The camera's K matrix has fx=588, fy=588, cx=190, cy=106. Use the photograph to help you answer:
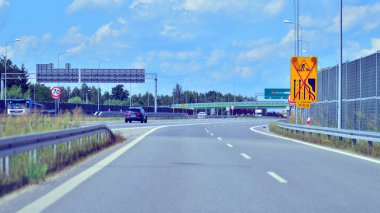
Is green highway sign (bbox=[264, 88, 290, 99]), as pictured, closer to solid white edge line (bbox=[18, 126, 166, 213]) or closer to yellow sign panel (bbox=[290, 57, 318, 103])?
yellow sign panel (bbox=[290, 57, 318, 103])

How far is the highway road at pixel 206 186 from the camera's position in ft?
29.7

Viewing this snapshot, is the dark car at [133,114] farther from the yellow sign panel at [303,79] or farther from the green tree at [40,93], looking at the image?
the green tree at [40,93]

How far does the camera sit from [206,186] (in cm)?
1135

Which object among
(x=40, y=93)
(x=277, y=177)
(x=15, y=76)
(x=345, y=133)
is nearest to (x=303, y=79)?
(x=345, y=133)

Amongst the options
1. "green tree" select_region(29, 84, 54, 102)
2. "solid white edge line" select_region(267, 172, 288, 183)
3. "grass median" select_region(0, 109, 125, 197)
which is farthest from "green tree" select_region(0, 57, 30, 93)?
"solid white edge line" select_region(267, 172, 288, 183)

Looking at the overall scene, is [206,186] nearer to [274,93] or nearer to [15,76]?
[274,93]

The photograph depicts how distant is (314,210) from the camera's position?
877cm

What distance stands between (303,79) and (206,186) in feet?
88.7

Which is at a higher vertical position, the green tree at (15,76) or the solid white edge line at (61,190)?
the green tree at (15,76)

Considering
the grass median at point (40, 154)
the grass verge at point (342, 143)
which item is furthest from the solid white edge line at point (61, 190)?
the grass verge at point (342, 143)

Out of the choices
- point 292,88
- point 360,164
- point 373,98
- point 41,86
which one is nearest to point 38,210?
point 360,164

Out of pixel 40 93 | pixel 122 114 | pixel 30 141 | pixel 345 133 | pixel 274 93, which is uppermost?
pixel 40 93

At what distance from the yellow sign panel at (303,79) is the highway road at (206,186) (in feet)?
63.7

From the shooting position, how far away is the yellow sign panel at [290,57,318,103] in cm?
3700
